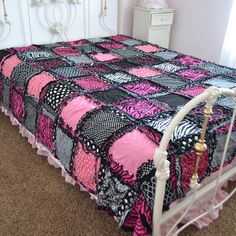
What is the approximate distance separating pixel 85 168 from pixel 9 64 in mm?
1267

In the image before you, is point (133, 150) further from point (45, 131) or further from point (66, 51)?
point (66, 51)

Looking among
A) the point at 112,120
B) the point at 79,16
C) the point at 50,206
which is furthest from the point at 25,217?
the point at 79,16

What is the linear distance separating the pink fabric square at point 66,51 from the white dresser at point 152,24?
44.1 inches

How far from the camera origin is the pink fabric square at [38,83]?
1778 millimetres

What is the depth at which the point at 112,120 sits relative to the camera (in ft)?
4.35

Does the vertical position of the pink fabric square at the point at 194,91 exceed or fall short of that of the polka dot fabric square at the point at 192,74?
it exceeds it

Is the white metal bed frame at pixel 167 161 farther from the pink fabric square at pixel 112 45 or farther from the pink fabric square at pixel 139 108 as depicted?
the pink fabric square at pixel 112 45

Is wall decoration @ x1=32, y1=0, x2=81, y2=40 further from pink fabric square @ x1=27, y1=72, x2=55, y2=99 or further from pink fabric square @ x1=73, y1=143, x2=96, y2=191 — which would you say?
pink fabric square @ x1=73, y1=143, x2=96, y2=191

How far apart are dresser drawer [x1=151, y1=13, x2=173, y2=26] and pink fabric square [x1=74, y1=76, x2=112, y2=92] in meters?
1.66

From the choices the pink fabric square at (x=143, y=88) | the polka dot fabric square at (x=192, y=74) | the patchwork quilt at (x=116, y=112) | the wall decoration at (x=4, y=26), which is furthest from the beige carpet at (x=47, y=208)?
the wall decoration at (x=4, y=26)

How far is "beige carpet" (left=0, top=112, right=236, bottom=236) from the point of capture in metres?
1.41

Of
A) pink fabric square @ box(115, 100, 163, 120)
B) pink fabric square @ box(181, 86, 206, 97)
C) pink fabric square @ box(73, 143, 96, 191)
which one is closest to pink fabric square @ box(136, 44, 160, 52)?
pink fabric square @ box(181, 86, 206, 97)

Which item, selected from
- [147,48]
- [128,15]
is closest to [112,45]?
[147,48]

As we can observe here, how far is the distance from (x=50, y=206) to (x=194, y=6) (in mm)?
2814
